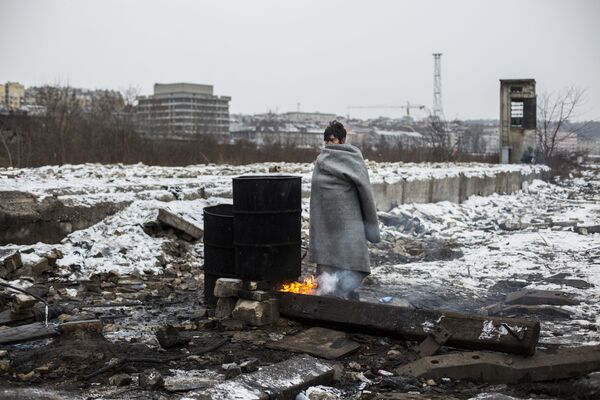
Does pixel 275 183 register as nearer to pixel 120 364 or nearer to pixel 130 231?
pixel 120 364

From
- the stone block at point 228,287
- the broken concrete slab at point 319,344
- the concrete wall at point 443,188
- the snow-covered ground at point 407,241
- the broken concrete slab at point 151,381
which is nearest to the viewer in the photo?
the broken concrete slab at point 151,381

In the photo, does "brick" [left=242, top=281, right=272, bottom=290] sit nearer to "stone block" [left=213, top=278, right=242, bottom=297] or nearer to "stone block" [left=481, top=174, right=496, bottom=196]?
"stone block" [left=213, top=278, right=242, bottom=297]

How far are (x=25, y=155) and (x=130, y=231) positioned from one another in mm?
11436

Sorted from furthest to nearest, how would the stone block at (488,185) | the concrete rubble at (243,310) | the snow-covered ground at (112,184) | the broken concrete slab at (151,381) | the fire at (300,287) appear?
the stone block at (488,185) → the snow-covered ground at (112,184) → the fire at (300,287) → the concrete rubble at (243,310) → the broken concrete slab at (151,381)

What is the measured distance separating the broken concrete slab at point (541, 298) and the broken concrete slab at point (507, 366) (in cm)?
232

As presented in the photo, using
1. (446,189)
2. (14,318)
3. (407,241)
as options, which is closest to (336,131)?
(14,318)

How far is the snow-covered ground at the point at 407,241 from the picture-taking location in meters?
8.30

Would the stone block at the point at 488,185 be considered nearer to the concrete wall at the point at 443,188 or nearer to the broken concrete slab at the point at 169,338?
the concrete wall at the point at 443,188

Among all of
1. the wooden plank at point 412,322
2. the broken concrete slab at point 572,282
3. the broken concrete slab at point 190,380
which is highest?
the wooden plank at point 412,322

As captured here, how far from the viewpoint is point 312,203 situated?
6.95 m

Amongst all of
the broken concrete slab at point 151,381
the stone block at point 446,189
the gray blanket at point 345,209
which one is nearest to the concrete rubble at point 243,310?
the broken concrete slab at point 151,381

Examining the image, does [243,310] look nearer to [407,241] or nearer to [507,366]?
[507,366]

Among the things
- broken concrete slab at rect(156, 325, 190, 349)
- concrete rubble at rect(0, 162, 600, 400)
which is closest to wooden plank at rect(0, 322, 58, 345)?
concrete rubble at rect(0, 162, 600, 400)

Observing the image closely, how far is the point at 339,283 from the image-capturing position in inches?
272
